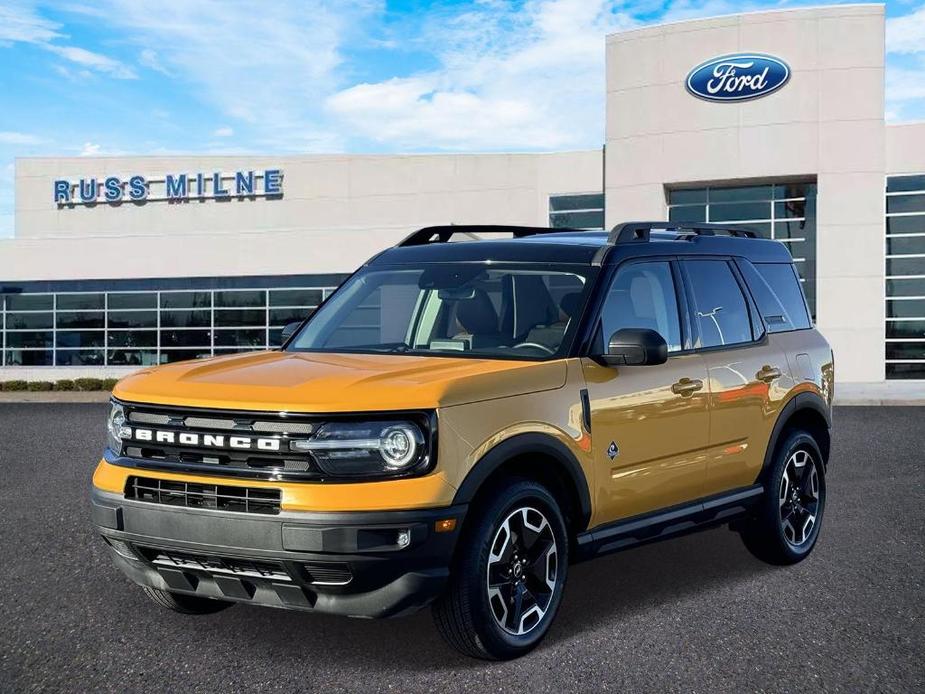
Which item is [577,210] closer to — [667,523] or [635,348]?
[667,523]

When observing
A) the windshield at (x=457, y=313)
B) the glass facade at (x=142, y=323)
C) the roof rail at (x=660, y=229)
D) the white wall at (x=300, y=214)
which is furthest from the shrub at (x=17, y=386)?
the roof rail at (x=660, y=229)

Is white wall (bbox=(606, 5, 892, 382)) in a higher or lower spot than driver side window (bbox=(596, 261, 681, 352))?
higher

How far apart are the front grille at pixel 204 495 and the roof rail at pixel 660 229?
247 cm

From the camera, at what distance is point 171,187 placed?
43.0 metres

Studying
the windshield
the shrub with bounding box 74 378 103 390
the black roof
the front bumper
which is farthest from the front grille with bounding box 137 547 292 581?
the shrub with bounding box 74 378 103 390

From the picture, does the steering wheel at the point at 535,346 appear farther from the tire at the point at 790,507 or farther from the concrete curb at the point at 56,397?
the concrete curb at the point at 56,397

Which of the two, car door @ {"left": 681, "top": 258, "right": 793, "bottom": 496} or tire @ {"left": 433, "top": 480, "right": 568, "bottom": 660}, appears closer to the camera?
tire @ {"left": 433, "top": 480, "right": 568, "bottom": 660}

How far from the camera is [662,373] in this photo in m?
6.08

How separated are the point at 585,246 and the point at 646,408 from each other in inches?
37.2

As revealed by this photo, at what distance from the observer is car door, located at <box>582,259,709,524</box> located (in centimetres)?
566

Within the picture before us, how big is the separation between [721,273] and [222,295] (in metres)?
34.1

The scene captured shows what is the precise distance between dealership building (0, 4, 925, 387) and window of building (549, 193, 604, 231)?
0.06 meters

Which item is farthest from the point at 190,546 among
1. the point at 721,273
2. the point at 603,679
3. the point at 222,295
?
the point at 222,295

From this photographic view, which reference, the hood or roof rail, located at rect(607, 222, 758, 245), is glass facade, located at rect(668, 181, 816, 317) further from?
the hood
